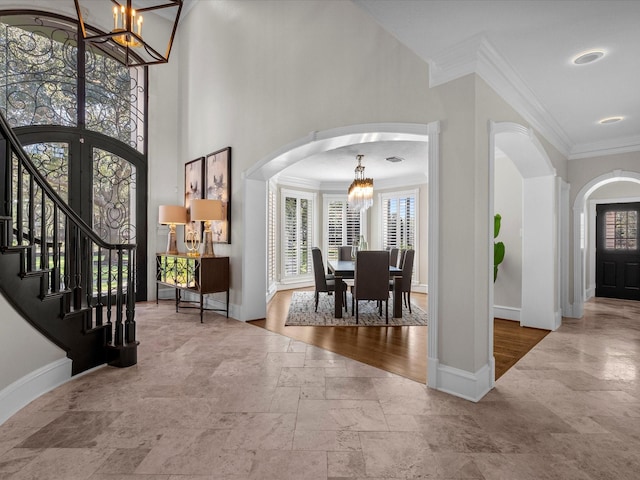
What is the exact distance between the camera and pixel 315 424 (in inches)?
81.0

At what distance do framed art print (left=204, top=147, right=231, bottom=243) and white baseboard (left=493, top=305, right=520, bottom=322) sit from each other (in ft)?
13.9

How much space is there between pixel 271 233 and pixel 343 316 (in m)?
2.87

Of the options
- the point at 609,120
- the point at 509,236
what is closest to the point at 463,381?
the point at 509,236

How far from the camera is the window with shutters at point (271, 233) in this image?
689cm

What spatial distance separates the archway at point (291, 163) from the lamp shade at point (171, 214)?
1.47m

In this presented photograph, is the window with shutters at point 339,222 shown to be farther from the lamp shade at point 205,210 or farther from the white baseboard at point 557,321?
the white baseboard at point 557,321

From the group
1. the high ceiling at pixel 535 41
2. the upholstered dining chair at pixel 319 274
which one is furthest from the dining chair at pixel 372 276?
the high ceiling at pixel 535 41

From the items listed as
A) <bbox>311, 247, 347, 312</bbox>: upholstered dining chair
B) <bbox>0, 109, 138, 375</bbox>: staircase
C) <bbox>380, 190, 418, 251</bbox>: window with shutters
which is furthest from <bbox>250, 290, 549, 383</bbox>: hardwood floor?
<bbox>380, 190, 418, 251</bbox>: window with shutters

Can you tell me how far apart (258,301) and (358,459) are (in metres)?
3.24

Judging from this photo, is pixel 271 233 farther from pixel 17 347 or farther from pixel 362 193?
pixel 17 347

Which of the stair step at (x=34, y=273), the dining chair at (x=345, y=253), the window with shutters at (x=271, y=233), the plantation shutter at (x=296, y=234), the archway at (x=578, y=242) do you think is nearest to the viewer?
the stair step at (x=34, y=273)

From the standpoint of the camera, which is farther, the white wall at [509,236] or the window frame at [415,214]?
the window frame at [415,214]

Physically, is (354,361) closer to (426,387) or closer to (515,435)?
(426,387)

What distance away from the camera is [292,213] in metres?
8.01
